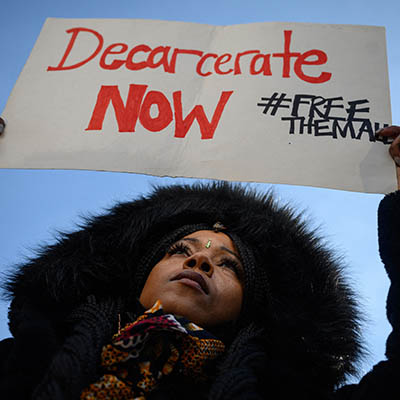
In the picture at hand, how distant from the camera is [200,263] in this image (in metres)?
1.92

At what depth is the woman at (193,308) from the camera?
1.48 m

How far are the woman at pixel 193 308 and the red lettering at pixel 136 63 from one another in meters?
0.62

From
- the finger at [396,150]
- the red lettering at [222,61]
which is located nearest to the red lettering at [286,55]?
the red lettering at [222,61]

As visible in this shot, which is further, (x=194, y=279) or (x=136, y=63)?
(x=136, y=63)

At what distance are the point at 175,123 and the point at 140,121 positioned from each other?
160mm

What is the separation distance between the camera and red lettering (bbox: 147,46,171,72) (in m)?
2.46

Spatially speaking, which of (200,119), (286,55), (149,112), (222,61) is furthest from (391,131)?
(149,112)

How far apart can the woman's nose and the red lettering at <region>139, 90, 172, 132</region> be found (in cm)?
61

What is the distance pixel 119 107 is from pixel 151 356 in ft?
3.84

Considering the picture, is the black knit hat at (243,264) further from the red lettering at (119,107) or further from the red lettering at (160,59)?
the red lettering at (160,59)

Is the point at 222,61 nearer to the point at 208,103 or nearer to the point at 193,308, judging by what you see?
the point at 208,103

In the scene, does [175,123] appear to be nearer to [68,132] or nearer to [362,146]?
[68,132]

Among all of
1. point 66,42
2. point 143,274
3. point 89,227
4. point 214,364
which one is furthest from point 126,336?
point 66,42

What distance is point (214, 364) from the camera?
66.2 inches
